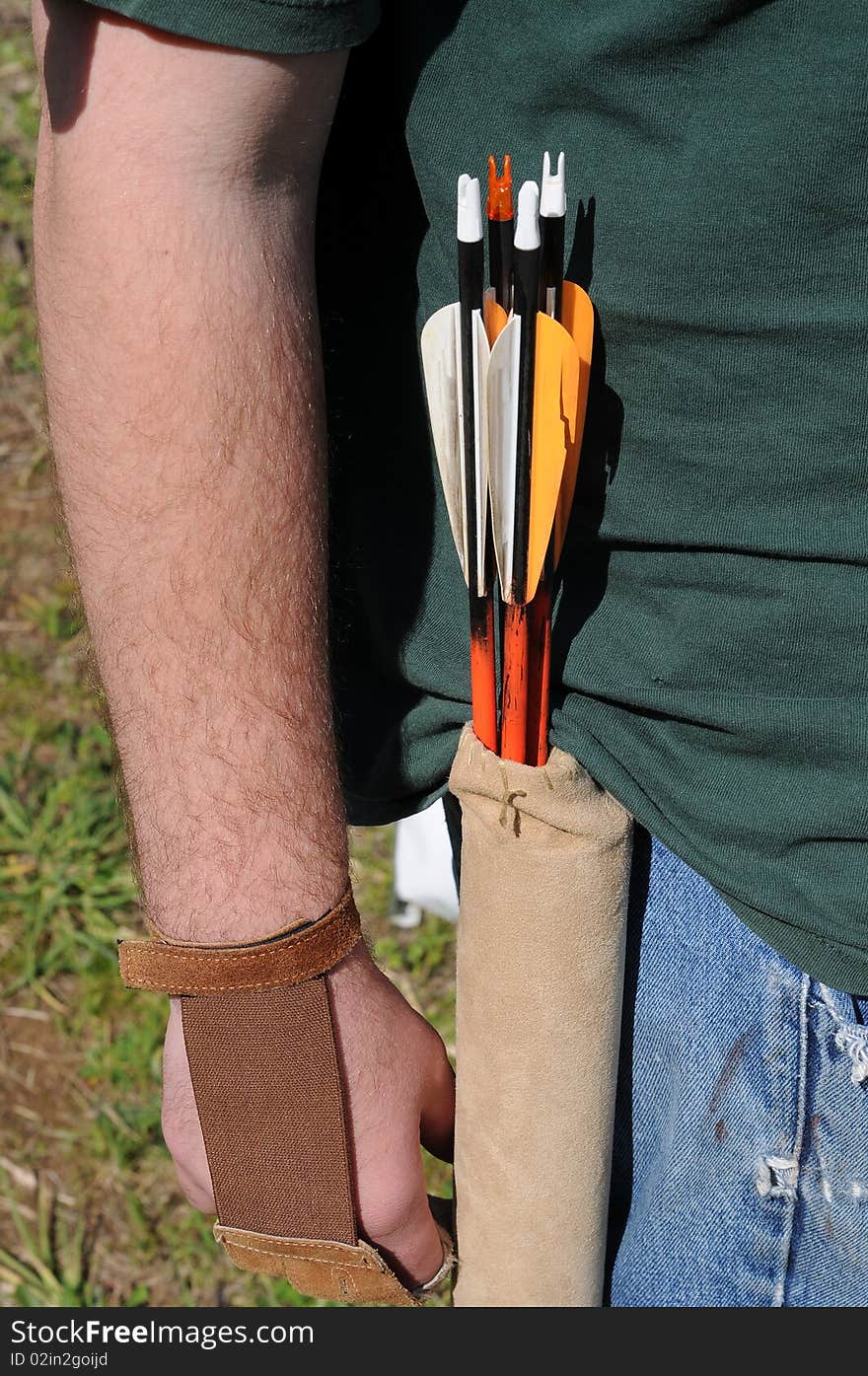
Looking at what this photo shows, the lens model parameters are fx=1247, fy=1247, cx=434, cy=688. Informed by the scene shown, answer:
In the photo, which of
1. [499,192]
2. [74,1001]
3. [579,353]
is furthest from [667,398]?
[74,1001]

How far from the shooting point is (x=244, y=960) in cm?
91

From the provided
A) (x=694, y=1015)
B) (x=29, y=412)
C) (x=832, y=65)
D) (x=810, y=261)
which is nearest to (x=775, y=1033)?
(x=694, y=1015)

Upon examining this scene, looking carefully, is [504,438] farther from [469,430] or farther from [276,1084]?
[276,1084]

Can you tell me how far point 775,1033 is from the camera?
95 cm

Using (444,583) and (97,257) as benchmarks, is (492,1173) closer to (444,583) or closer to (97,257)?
(444,583)

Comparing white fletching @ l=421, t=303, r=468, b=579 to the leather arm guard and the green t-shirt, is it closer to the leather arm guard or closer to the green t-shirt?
the green t-shirt

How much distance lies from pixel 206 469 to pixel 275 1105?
48 centimetres

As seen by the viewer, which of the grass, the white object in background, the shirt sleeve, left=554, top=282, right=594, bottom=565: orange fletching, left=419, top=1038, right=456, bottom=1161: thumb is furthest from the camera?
the grass

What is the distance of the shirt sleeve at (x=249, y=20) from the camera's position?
0.67 metres

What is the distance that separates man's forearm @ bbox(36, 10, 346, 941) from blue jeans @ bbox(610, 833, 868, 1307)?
29 cm

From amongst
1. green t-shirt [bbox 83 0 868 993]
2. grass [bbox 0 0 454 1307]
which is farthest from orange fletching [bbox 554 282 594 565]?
grass [bbox 0 0 454 1307]

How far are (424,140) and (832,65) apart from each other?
0.84 feet

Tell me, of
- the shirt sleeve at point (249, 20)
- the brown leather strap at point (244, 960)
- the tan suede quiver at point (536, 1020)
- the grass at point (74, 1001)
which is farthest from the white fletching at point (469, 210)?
the grass at point (74, 1001)

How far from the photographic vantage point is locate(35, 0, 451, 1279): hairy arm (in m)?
0.73
